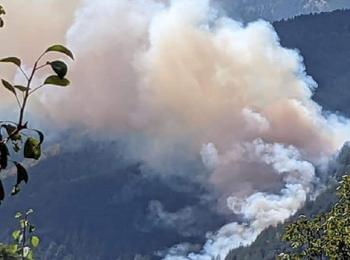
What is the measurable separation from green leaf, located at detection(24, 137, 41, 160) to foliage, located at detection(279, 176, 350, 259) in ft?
81.8

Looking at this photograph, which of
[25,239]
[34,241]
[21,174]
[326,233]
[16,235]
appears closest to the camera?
[21,174]

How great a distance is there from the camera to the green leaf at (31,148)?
5520 mm

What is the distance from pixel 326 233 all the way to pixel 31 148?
1084 inches

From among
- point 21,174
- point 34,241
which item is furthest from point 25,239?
point 21,174

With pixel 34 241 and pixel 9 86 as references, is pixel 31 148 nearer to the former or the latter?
pixel 9 86

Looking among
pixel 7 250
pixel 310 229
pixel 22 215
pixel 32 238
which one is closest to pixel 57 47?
pixel 7 250

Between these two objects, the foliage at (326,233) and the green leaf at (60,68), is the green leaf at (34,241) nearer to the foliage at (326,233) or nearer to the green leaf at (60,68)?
the green leaf at (60,68)

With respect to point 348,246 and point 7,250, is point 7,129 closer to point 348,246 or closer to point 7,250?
point 7,250

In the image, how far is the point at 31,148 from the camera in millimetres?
5582

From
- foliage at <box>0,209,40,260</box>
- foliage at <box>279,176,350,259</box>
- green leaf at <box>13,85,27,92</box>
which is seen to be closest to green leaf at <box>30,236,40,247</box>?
foliage at <box>0,209,40,260</box>

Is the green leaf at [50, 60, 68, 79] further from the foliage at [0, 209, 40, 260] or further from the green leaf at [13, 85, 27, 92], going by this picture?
the foliage at [0, 209, 40, 260]

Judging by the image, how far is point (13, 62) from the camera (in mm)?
5316

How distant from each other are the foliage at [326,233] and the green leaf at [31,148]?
2494 cm

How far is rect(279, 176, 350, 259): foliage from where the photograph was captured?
3016cm
